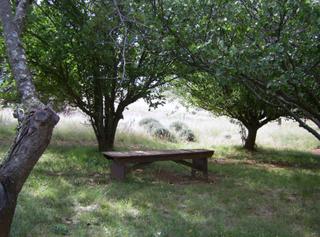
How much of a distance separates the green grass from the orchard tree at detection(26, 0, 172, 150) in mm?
1606

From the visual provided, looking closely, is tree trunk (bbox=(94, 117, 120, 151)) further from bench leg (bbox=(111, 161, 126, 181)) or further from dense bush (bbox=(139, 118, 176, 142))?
dense bush (bbox=(139, 118, 176, 142))

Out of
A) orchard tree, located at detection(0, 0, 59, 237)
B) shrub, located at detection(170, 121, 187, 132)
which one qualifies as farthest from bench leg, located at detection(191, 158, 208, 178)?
shrub, located at detection(170, 121, 187, 132)

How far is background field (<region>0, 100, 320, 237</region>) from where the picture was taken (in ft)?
16.9

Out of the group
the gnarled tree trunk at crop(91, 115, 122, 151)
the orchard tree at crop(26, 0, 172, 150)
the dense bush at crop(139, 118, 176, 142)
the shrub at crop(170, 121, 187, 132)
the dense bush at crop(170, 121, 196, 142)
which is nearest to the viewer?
the orchard tree at crop(26, 0, 172, 150)

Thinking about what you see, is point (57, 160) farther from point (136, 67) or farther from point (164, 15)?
point (164, 15)

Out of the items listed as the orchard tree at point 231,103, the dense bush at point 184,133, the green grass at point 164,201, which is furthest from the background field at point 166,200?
the dense bush at point 184,133

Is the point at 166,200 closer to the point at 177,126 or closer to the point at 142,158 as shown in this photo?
the point at 142,158

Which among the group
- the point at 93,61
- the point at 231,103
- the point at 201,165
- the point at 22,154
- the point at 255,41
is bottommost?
the point at 201,165

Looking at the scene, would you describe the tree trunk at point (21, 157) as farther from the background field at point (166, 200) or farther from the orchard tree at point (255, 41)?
the orchard tree at point (255, 41)

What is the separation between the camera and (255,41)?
5.16 m

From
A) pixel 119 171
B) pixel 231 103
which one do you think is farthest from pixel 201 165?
pixel 231 103

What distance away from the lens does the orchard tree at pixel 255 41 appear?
16.0 ft

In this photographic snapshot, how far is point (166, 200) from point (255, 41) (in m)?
2.96

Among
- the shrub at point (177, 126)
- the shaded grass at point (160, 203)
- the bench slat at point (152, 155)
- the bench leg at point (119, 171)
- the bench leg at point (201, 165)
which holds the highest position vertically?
the shrub at point (177, 126)
